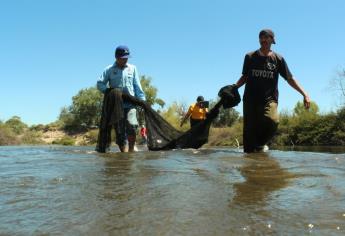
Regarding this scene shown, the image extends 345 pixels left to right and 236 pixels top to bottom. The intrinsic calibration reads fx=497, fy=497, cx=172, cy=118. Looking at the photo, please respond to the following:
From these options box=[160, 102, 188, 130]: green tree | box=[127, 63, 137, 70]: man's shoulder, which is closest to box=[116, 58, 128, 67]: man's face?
box=[127, 63, 137, 70]: man's shoulder

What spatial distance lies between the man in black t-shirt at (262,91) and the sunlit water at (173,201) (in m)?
3.46

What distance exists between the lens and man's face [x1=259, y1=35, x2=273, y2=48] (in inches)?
332

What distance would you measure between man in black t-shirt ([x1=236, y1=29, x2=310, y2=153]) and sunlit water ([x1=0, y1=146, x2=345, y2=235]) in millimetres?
3464

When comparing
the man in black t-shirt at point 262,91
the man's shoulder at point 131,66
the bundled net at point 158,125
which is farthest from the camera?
the man's shoulder at point 131,66

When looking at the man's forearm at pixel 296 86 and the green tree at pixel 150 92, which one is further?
the green tree at pixel 150 92

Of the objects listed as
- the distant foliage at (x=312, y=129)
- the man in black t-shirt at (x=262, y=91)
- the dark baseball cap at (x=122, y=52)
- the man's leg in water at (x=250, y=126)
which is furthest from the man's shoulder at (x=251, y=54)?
the distant foliage at (x=312, y=129)

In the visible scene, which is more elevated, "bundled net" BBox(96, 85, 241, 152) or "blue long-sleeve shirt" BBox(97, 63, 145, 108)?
"blue long-sleeve shirt" BBox(97, 63, 145, 108)

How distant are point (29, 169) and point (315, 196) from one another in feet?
10.3

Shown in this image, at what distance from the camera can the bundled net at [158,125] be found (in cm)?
946

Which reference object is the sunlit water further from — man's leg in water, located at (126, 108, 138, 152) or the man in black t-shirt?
man's leg in water, located at (126, 108, 138, 152)

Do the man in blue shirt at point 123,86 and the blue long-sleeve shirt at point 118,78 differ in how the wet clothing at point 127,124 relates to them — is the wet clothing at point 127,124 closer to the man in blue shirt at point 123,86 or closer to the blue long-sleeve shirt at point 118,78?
the man in blue shirt at point 123,86

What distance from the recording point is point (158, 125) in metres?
10.3

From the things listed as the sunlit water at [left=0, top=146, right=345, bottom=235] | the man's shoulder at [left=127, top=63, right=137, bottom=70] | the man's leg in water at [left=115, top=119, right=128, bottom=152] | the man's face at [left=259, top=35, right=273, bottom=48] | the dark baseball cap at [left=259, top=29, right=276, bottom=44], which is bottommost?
the sunlit water at [left=0, top=146, right=345, bottom=235]

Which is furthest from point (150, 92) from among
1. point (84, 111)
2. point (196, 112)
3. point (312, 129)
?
point (196, 112)
